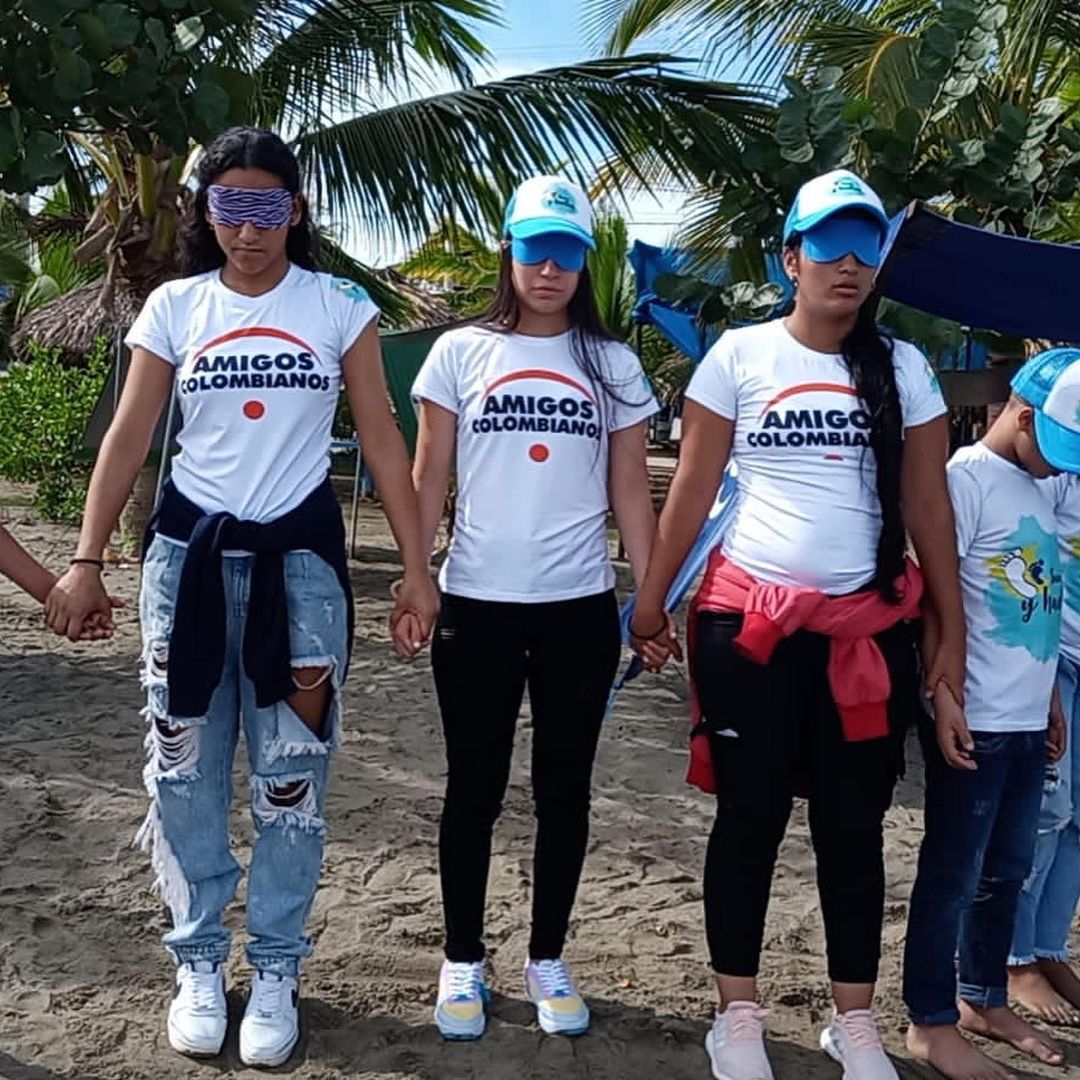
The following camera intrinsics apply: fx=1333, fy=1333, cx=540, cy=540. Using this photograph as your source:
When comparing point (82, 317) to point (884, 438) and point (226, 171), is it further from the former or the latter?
point (884, 438)

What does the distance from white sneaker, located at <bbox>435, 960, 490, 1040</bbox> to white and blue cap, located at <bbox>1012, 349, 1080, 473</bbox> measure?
1.62m

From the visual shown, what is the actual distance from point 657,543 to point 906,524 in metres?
0.49

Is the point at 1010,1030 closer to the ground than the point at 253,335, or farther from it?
closer to the ground

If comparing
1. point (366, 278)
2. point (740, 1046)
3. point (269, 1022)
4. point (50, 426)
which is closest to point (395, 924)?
point (269, 1022)

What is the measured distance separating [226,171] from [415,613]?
3.13 feet

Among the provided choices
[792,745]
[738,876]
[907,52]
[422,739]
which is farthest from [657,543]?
[907,52]

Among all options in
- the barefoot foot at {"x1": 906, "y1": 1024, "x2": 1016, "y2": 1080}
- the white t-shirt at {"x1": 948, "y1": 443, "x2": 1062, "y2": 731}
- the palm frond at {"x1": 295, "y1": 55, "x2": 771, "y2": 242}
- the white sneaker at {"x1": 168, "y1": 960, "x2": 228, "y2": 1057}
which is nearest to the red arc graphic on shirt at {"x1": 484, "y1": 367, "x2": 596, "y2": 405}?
the white t-shirt at {"x1": 948, "y1": 443, "x2": 1062, "y2": 731}

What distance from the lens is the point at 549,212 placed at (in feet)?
8.83

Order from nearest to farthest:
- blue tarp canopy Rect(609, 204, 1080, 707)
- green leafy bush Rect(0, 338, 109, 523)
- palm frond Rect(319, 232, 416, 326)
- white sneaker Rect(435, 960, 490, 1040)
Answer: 1. white sneaker Rect(435, 960, 490, 1040)
2. blue tarp canopy Rect(609, 204, 1080, 707)
3. palm frond Rect(319, 232, 416, 326)
4. green leafy bush Rect(0, 338, 109, 523)

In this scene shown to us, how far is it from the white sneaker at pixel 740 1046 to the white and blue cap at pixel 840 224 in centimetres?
150

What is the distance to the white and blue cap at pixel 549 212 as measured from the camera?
2.67m

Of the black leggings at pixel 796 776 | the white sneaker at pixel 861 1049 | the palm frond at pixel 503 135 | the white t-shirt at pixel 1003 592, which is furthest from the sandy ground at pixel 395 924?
the palm frond at pixel 503 135

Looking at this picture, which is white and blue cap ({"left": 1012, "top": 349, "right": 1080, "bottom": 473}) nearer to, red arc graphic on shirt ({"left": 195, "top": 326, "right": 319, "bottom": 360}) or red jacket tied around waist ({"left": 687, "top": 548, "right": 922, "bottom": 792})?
red jacket tied around waist ({"left": 687, "top": 548, "right": 922, "bottom": 792})

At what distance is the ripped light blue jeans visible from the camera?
2.65 m
